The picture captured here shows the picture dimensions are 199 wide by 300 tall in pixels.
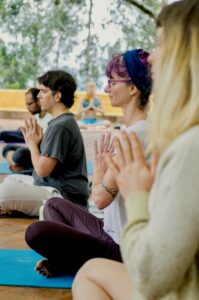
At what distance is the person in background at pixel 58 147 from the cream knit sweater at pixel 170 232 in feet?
7.46

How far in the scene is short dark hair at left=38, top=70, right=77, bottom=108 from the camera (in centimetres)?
351

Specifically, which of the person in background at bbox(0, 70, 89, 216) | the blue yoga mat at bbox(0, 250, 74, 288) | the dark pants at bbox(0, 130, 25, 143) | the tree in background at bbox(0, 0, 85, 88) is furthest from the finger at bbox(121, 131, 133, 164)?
the tree in background at bbox(0, 0, 85, 88)

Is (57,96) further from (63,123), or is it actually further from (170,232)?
(170,232)

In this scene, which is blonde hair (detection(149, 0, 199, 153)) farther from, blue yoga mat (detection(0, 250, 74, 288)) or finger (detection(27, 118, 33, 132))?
finger (detection(27, 118, 33, 132))

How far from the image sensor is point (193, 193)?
98 cm

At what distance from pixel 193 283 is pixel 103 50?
1335cm

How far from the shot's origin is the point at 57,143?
3330 millimetres

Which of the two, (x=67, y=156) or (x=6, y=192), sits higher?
(x=67, y=156)

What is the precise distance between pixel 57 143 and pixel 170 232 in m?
2.38

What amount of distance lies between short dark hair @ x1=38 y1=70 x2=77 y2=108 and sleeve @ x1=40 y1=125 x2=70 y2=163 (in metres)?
0.25

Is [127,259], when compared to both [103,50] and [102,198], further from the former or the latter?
[103,50]

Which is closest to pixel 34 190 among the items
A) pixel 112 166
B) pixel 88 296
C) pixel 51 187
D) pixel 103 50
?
pixel 51 187

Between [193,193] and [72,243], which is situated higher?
[193,193]

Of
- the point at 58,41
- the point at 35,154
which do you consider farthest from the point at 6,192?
the point at 58,41
